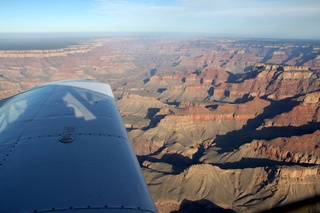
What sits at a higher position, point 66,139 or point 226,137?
point 66,139

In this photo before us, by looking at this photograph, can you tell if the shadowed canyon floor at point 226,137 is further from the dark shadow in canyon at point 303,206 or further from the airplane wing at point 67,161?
the airplane wing at point 67,161

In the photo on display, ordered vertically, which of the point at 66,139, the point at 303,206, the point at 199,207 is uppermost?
the point at 303,206

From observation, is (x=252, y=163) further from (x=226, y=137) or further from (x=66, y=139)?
(x=66, y=139)

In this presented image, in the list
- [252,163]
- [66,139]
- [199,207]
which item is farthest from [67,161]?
[252,163]

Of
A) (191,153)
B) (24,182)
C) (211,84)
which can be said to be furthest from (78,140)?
(211,84)

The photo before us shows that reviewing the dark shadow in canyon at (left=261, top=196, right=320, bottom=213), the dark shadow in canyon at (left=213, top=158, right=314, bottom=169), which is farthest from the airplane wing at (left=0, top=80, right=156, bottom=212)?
the dark shadow in canyon at (left=213, top=158, right=314, bottom=169)

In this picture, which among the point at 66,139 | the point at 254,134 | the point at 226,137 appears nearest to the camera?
the point at 66,139

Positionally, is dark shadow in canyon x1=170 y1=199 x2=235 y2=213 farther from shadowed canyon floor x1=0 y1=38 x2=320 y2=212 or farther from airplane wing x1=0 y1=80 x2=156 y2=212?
airplane wing x1=0 y1=80 x2=156 y2=212

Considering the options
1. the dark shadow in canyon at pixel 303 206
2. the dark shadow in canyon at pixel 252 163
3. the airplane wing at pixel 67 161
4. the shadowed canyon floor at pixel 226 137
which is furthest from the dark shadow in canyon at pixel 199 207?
the dark shadow in canyon at pixel 303 206
